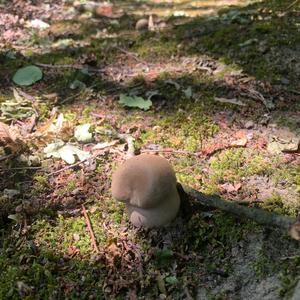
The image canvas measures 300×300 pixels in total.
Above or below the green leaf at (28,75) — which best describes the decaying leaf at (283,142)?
above

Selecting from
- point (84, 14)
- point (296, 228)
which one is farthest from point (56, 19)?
point (296, 228)

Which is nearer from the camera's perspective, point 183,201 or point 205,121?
point 183,201

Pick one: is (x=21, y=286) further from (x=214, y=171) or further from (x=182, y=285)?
(x=214, y=171)

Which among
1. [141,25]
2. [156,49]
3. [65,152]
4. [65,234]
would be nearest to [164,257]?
[65,234]

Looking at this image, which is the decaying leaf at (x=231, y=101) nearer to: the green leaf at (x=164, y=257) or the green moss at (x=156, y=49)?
the green moss at (x=156, y=49)

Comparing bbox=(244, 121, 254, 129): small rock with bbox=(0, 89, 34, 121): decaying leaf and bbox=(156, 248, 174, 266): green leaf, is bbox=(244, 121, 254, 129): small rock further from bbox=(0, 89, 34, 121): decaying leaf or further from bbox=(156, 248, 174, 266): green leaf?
bbox=(0, 89, 34, 121): decaying leaf

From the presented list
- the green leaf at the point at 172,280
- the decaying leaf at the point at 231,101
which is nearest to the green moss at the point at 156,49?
the decaying leaf at the point at 231,101
